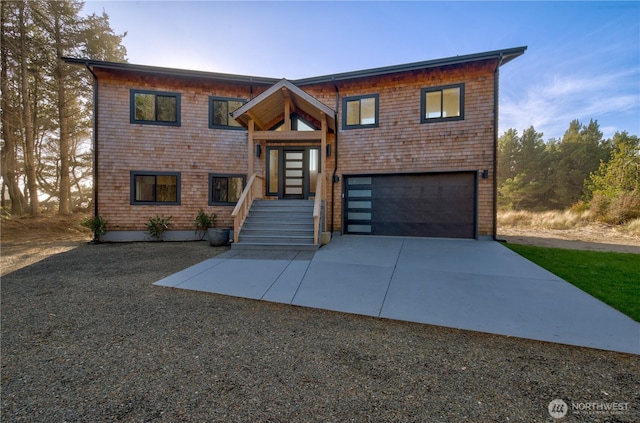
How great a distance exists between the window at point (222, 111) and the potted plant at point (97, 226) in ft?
17.3

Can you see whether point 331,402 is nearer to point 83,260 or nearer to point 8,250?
point 83,260

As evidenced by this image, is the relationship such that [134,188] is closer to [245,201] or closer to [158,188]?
[158,188]

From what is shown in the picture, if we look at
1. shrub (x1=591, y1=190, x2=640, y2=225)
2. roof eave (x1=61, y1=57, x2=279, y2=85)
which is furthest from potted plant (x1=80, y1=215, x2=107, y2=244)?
shrub (x1=591, y1=190, x2=640, y2=225)

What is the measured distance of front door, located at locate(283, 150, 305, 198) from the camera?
35.7 feet

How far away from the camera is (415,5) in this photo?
32.4 feet

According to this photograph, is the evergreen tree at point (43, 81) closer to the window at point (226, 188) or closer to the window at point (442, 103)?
the window at point (226, 188)

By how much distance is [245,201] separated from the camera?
8.54 metres

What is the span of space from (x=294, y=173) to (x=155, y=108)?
5811mm

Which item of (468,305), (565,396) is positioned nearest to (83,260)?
(468,305)

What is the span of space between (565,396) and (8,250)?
45.6 ft

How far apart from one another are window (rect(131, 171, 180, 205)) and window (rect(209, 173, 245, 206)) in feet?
4.30

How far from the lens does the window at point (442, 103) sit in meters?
9.19

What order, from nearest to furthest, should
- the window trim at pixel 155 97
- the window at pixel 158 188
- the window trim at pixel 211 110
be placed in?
the window trim at pixel 155 97 → the window at pixel 158 188 → the window trim at pixel 211 110

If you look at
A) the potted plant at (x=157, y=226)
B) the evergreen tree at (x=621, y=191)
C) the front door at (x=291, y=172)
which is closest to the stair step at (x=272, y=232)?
the front door at (x=291, y=172)
